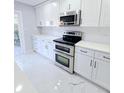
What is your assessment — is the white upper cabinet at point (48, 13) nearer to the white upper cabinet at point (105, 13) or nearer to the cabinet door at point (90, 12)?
the cabinet door at point (90, 12)

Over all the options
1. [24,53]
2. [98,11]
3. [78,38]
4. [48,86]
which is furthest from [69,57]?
[24,53]

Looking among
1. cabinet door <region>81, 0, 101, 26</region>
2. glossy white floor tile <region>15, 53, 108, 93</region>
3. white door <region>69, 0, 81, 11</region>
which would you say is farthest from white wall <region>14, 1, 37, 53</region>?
cabinet door <region>81, 0, 101, 26</region>

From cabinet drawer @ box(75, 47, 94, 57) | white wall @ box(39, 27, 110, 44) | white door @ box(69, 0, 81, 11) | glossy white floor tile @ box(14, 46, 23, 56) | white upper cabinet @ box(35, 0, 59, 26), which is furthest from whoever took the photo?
glossy white floor tile @ box(14, 46, 23, 56)

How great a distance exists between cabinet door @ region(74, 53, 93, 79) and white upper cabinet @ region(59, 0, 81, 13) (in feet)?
4.26

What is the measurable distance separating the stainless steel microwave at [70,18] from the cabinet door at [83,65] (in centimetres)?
89

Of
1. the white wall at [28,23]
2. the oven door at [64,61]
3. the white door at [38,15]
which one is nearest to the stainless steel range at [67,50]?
the oven door at [64,61]

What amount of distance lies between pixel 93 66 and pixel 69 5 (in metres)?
1.85

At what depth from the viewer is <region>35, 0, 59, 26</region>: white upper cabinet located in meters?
3.70

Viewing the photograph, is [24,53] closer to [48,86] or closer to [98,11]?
[48,86]

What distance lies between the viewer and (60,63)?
10.9 feet

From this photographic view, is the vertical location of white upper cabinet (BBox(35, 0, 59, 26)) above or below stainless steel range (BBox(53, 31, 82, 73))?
above

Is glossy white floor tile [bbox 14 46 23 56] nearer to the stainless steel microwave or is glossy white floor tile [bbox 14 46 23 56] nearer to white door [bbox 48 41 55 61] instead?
white door [bbox 48 41 55 61]

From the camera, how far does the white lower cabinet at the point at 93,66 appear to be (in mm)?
2088
